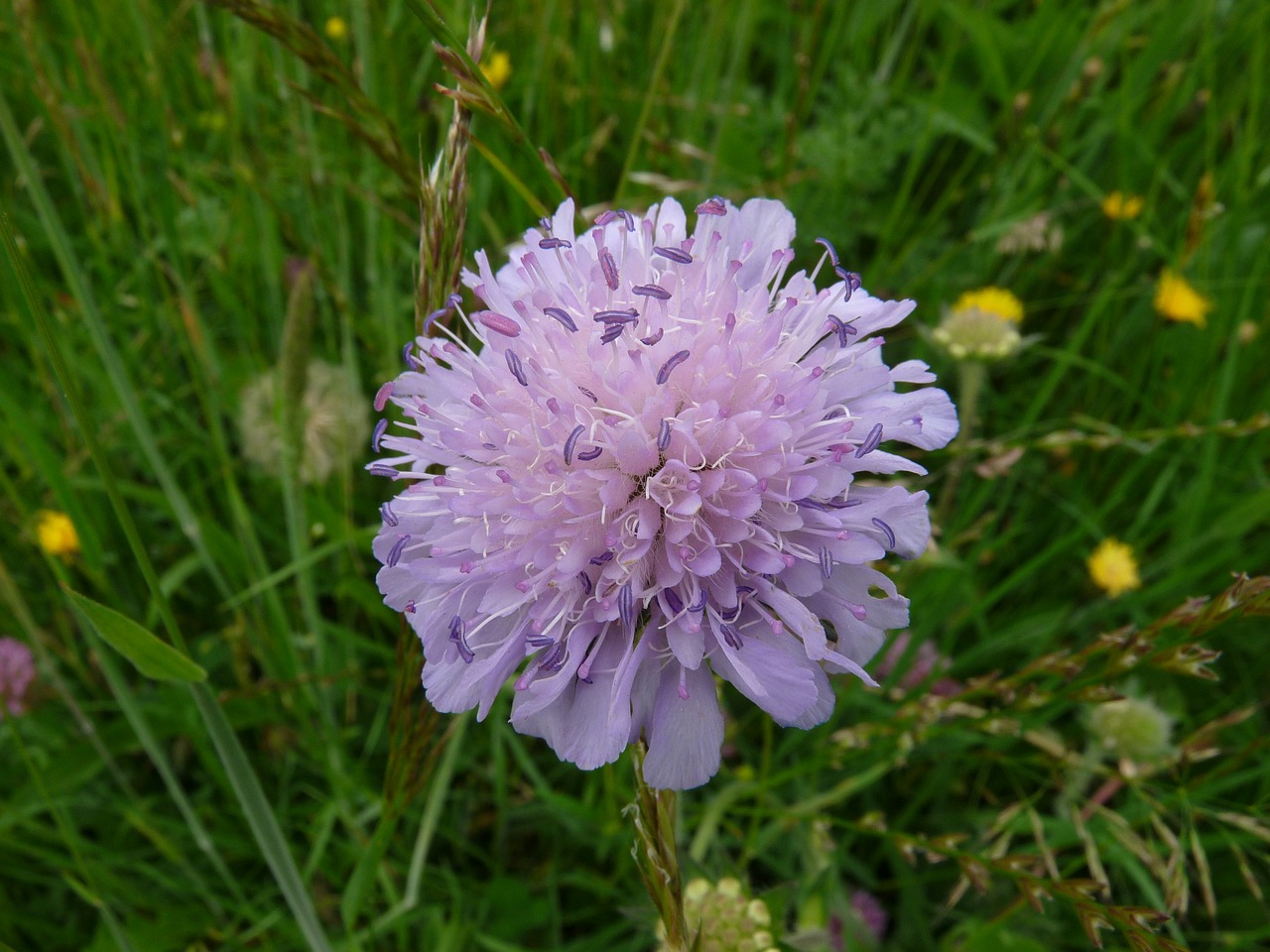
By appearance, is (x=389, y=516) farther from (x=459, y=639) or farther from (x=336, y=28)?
(x=336, y=28)

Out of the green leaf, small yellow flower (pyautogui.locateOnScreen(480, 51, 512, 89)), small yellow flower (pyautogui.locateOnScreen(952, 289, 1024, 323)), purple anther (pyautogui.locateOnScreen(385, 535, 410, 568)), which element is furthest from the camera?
small yellow flower (pyautogui.locateOnScreen(480, 51, 512, 89))

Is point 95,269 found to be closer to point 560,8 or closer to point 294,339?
point 294,339

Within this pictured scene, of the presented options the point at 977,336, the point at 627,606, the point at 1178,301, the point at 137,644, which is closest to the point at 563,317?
the point at 627,606

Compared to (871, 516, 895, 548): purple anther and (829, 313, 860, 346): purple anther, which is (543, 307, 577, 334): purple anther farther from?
(871, 516, 895, 548): purple anther

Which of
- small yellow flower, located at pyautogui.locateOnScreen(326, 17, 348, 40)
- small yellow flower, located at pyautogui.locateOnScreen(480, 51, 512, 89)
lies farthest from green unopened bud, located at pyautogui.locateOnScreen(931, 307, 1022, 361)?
→ small yellow flower, located at pyautogui.locateOnScreen(326, 17, 348, 40)

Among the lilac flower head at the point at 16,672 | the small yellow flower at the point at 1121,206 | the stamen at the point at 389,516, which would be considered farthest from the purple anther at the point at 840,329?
the lilac flower head at the point at 16,672

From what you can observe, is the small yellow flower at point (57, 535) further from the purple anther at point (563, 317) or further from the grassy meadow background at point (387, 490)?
the purple anther at point (563, 317)
